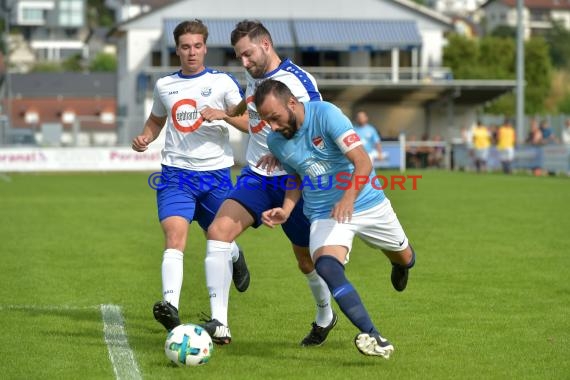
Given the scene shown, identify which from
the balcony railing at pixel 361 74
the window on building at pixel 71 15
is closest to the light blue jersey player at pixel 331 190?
the balcony railing at pixel 361 74

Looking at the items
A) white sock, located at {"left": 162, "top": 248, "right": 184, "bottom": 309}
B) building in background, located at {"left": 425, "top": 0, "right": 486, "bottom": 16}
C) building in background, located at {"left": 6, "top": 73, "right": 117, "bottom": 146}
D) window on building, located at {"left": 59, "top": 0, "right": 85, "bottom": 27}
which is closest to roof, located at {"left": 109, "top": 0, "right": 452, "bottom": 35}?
building in background, located at {"left": 6, "top": 73, "right": 117, "bottom": 146}

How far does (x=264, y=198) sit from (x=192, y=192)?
808 mm

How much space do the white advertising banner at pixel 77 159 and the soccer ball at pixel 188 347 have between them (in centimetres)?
3392

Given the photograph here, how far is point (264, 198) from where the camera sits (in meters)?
8.28

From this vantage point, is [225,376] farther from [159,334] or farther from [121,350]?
[159,334]

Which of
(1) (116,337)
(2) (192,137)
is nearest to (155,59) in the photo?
(2) (192,137)

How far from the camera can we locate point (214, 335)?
26.2 feet

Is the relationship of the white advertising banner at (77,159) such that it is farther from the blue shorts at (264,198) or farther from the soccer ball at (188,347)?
the soccer ball at (188,347)

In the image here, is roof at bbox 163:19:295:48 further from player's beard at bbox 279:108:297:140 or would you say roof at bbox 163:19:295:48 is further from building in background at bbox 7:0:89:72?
building in background at bbox 7:0:89:72

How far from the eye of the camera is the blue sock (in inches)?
279

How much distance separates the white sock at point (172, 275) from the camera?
8320 mm

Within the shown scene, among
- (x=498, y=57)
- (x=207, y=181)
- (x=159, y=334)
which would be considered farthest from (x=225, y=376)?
(x=498, y=57)

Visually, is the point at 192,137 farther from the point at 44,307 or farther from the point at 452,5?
the point at 452,5

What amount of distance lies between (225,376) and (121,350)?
1.12 metres
